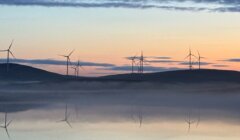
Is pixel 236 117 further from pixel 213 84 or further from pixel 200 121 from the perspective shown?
pixel 213 84

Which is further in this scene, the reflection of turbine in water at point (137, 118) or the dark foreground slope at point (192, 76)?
the dark foreground slope at point (192, 76)

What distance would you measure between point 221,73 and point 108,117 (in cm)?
13292

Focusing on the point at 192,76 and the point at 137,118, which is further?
the point at 192,76

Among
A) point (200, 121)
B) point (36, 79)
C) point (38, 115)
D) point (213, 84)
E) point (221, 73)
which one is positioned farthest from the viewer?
point (36, 79)

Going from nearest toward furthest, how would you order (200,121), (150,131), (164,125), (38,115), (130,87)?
(150,131), (164,125), (200,121), (38,115), (130,87)

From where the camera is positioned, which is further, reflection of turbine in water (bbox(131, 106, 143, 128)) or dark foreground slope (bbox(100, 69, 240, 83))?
dark foreground slope (bbox(100, 69, 240, 83))

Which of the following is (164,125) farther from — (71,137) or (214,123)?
(71,137)

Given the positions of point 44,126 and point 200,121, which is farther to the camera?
point 200,121

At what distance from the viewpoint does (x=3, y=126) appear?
33594mm

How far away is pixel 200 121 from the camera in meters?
38.4

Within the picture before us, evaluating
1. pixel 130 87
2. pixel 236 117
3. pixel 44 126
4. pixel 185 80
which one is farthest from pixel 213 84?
pixel 44 126

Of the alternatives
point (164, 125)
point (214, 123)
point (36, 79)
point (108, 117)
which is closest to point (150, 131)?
point (164, 125)

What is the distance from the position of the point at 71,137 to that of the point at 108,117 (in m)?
11.9

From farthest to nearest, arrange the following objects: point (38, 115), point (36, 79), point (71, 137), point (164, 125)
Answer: point (36, 79), point (38, 115), point (164, 125), point (71, 137)
